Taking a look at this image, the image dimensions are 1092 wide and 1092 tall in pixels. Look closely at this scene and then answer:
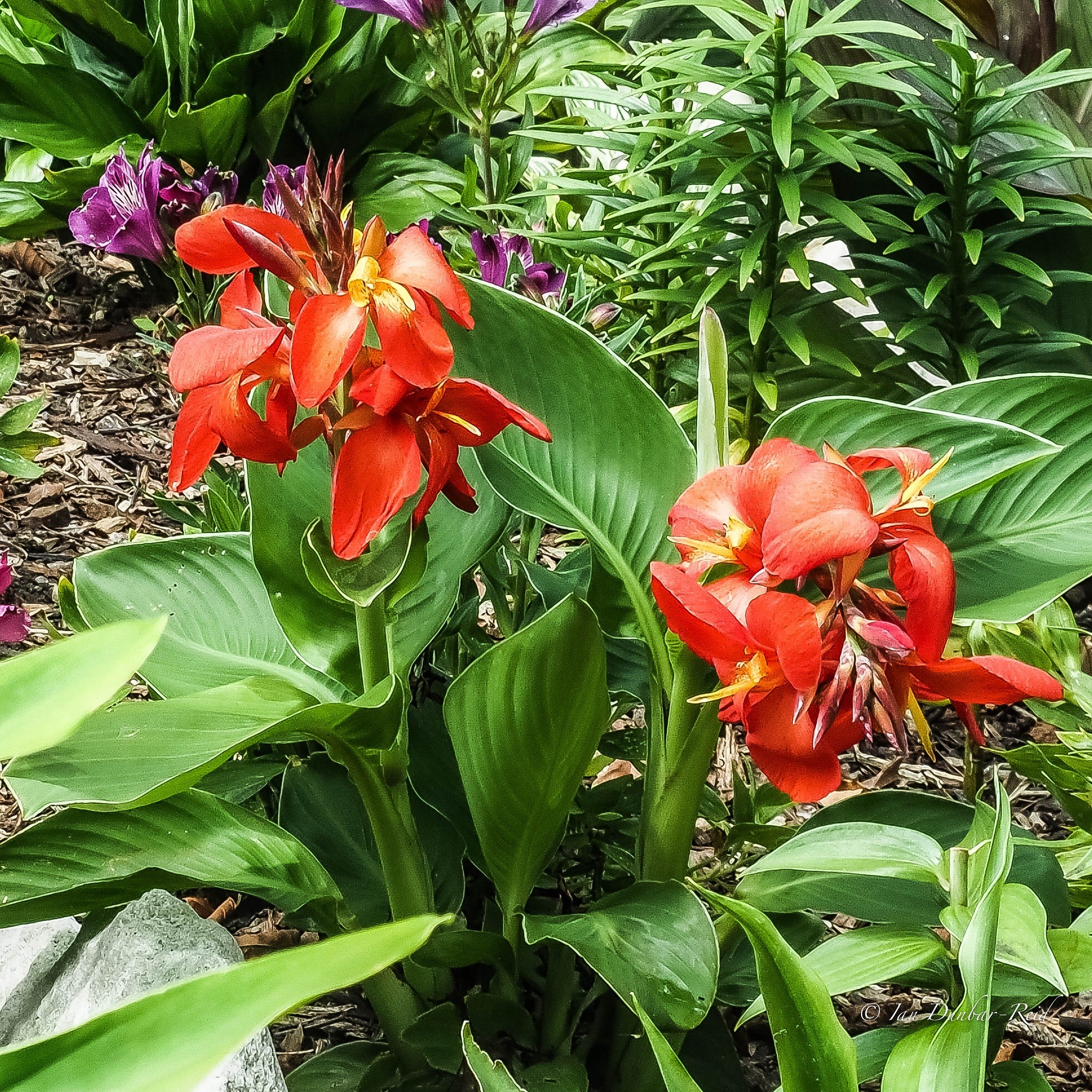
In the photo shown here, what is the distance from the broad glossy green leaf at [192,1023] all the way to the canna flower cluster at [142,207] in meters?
0.83

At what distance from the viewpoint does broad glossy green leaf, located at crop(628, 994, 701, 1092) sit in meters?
0.47

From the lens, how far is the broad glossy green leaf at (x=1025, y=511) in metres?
0.67

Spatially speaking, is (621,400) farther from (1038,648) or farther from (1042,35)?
(1042,35)

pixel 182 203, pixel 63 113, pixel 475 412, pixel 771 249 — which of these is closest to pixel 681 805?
pixel 475 412

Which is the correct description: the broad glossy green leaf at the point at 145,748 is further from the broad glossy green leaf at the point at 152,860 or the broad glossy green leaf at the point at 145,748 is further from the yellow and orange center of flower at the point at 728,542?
the yellow and orange center of flower at the point at 728,542

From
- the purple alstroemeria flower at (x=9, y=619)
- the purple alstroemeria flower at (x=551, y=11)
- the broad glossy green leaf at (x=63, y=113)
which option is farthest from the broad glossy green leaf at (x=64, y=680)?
the broad glossy green leaf at (x=63, y=113)

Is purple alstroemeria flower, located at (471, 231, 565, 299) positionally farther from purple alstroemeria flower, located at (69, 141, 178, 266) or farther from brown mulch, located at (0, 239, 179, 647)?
brown mulch, located at (0, 239, 179, 647)

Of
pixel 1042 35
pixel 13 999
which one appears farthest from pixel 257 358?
pixel 1042 35

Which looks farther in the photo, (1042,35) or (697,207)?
(1042,35)

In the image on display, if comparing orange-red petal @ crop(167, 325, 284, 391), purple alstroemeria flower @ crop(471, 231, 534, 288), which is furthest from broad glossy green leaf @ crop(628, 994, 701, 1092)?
purple alstroemeria flower @ crop(471, 231, 534, 288)

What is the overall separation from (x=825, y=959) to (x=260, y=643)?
46 centimetres

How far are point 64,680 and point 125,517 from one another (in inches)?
57.2

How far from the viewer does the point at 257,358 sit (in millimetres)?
520

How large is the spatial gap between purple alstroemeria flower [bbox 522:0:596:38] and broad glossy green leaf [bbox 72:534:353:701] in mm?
674
